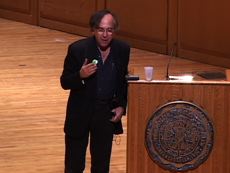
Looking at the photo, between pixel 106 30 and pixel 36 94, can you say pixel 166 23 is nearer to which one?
pixel 36 94

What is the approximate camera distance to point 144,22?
11.4 metres

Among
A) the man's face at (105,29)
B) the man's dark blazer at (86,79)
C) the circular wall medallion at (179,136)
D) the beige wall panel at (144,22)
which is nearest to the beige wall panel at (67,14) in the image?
the beige wall panel at (144,22)

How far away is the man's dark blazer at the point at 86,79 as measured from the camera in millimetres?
4641

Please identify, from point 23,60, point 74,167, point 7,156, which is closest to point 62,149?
point 7,156

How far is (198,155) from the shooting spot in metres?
4.43

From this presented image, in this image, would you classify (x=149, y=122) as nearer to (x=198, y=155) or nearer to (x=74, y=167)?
(x=198, y=155)

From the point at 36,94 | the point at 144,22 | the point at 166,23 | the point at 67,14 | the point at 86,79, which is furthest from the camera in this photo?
the point at 67,14

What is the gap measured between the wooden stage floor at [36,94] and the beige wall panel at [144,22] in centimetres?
19

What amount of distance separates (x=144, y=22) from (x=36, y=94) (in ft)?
10.4

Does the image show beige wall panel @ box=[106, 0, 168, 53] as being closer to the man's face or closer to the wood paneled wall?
the wood paneled wall

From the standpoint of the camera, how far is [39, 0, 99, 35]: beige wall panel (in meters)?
12.4

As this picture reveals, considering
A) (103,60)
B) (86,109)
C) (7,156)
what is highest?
(103,60)

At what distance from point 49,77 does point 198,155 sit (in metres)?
5.45

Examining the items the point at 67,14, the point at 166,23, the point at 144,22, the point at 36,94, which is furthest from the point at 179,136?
the point at 67,14
